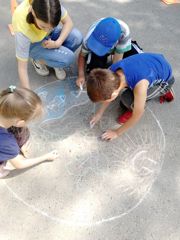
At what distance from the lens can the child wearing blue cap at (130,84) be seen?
175 centimetres

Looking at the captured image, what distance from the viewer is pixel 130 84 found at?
1925mm

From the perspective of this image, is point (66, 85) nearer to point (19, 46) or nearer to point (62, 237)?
point (19, 46)

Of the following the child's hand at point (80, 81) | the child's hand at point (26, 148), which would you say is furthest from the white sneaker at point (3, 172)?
the child's hand at point (80, 81)

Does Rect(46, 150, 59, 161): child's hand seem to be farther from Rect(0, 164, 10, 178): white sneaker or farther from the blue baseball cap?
the blue baseball cap

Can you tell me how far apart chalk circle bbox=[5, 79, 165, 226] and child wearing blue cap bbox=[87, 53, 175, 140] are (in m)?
0.09

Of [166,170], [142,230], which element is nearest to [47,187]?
[142,230]

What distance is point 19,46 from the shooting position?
80.6 inches

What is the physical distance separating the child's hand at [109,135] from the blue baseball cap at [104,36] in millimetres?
459

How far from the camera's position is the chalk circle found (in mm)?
1812

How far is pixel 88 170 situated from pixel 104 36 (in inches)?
29.9

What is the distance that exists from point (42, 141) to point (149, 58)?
2.56 feet

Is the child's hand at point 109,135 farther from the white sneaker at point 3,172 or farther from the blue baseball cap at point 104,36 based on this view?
the white sneaker at point 3,172

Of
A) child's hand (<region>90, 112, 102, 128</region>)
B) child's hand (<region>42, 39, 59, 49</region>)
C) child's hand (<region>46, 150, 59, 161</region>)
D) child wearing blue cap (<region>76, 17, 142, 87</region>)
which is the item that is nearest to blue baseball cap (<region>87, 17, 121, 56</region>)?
child wearing blue cap (<region>76, 17, 142, 87</region>)

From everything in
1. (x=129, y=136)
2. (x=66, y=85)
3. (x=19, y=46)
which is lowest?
(x=129, y=136)
